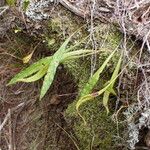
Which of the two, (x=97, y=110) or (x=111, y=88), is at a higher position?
(x=111, y=88)

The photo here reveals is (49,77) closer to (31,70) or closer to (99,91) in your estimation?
(31,70)

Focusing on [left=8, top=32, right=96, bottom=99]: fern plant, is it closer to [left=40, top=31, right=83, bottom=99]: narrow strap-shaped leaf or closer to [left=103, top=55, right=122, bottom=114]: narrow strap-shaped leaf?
[left=40, top=31, right=83, bottom=99]: narrow strap-shaped leaf

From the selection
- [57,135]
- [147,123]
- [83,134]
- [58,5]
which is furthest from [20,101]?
[147,123]

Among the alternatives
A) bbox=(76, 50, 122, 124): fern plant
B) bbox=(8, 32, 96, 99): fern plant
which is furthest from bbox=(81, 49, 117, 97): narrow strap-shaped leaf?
bbox=(8, 32, 96, 99): fern plant

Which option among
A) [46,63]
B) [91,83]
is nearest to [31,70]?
[46,63]

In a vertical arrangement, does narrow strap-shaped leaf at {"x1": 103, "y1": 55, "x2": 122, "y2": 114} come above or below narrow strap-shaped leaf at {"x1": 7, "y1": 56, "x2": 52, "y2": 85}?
below

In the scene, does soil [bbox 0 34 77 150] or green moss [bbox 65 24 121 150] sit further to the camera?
soil [bbox 0 34 77 150]

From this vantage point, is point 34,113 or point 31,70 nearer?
point 31,70

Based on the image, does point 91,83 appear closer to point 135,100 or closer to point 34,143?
point 135,100

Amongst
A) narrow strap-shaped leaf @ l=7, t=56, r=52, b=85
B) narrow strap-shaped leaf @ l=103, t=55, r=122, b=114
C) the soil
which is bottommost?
the soil

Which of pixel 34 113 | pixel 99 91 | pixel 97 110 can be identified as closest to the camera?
pixel 99 91

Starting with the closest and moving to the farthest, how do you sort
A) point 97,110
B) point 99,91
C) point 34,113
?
point 99,91 → point 97,110 → point 34,113
